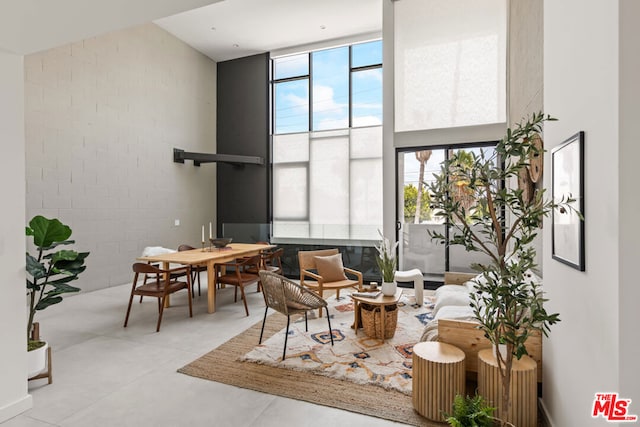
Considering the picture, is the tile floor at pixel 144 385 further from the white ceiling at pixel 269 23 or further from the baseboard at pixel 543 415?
the white ceiling at pixel 269 23

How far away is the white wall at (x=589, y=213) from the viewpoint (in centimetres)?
132

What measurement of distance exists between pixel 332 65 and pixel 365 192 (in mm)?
2773

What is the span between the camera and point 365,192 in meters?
6.76

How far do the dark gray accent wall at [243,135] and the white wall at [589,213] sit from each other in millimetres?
6242

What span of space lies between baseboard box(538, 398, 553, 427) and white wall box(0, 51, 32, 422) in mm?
3288

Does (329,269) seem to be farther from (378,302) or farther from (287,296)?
(287,296)

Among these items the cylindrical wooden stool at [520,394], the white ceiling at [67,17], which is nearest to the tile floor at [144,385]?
the cylindrical wooden stool at [520,394]

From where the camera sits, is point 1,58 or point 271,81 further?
point 271,81

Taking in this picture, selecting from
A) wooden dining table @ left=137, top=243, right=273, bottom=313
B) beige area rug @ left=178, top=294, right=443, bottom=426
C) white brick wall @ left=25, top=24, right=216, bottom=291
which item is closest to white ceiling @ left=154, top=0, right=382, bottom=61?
white brick wall @ left=25, top=24, right=216, bottom=291

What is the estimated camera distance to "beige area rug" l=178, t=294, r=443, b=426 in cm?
234
